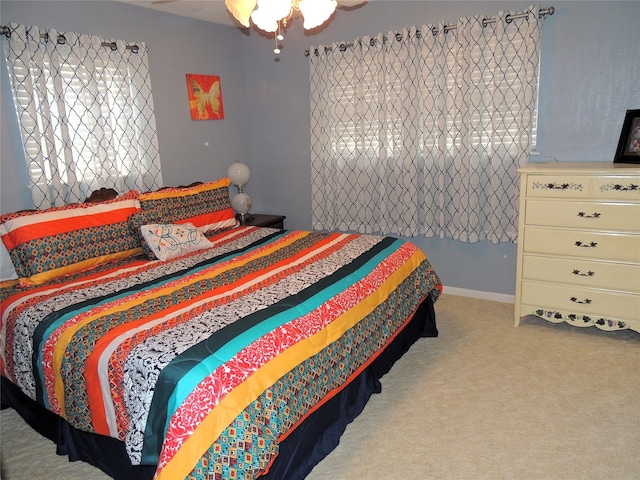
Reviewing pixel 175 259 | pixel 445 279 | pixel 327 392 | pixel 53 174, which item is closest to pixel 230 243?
pixel 175 259

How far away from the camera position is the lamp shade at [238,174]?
4.12m

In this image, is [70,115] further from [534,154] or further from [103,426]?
[534,154]

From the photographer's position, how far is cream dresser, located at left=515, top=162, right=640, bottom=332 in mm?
2773

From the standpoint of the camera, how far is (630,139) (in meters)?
2.94

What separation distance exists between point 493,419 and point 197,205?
2284 mm

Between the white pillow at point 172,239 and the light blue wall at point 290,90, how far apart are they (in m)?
0.86

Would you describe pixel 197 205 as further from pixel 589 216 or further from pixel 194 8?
pixel 589 216

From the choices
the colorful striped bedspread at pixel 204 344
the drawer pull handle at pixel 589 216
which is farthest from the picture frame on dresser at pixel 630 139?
the colorful striped bedspread at pixel 204 344

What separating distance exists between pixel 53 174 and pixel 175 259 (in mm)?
989

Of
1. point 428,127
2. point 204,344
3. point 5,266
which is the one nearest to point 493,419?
point 204,344

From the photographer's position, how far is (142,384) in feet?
5.36

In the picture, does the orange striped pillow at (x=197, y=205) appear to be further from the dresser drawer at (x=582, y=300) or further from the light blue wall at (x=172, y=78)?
the dresser drawer at (x=582, y=300)

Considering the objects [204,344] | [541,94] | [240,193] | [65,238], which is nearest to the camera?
[204,344]

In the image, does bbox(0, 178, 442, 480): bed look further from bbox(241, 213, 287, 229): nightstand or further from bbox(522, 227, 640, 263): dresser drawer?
bbox(241, 213, 287, 229): nightstand
